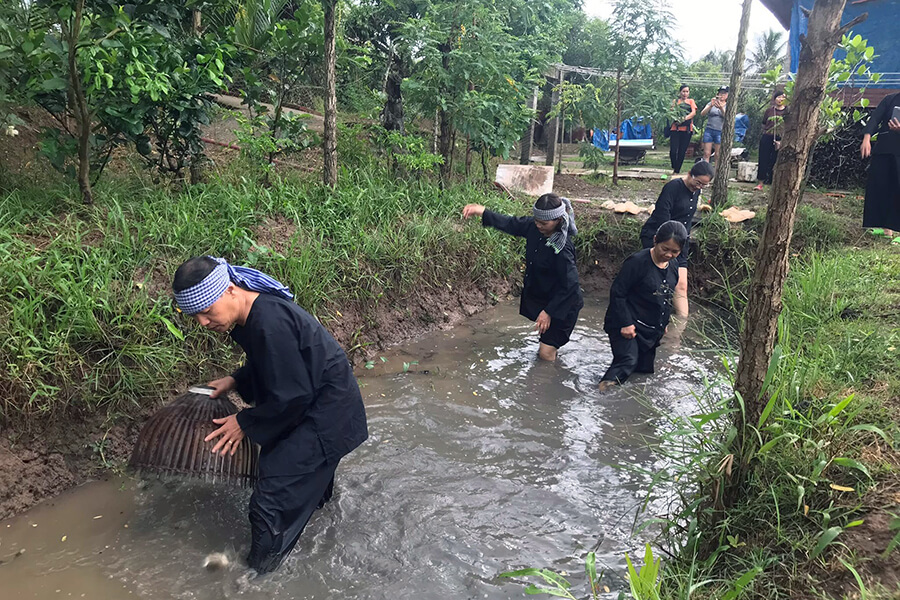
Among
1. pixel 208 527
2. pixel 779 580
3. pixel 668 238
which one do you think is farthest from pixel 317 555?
pixel 668 238

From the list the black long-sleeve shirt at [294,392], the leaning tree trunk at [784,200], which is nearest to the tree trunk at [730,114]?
A: the leaning tree trunk at [784,200]

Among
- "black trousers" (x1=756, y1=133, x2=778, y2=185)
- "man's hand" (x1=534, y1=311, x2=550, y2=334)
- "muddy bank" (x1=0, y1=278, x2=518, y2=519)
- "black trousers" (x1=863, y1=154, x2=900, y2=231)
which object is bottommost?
"muddy bank" (x1=0, y1=278, x2=518, y2=519)

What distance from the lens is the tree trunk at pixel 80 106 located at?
4250mm

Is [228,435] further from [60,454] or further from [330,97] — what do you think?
[330,97]

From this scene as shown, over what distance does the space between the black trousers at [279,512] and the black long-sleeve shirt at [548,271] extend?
298 cm

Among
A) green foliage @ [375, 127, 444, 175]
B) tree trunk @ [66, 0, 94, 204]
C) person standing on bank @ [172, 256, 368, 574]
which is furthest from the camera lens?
green foliage @ [375, 127, 444, 175]

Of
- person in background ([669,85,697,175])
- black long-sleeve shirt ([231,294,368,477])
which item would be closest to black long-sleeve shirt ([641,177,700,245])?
black long-sleeve shirt ([231,294,368,477])

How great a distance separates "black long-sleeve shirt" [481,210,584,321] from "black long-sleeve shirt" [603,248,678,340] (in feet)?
1.32

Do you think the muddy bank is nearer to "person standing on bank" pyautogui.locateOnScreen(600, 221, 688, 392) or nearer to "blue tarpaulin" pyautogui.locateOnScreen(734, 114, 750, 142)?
"person standing on bank" pyautogui.locateOnScreen(600, 221, 688, 392)

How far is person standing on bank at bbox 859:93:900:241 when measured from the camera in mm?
5434

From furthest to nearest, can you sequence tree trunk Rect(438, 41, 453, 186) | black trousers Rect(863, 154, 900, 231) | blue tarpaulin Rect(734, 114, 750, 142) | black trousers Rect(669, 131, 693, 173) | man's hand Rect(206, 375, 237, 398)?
blue tarpaulin Rect(734, 114, 750, 142), black trousers Rect(669, 131, 693, 173), tree trunk Rect(438, 41, 453, 186), black trousers Rect(863, 154, 900, 231), man's hand Rect(206, 375, 237, 398)

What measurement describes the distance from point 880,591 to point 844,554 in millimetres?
189

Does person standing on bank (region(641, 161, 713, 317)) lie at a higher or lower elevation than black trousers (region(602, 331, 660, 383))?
higher

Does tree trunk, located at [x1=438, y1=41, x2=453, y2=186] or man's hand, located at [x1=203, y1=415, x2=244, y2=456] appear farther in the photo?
tree trunk, located at [x1=438, y1=41, x2=453, y2=186]
